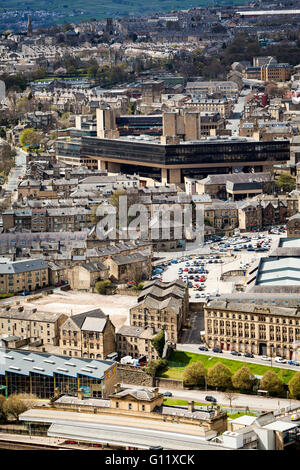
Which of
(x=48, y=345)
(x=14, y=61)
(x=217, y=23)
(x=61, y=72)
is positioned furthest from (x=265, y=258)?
(x=217, y=23)

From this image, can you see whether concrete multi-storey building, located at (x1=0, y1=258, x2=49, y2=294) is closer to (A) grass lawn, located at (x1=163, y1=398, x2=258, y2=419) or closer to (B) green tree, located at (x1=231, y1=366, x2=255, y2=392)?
(A) grass lawn, located at (x1=163, y1=398, x2=258, y2=419)

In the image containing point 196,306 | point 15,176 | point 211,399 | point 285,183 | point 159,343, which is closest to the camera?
point 211,399

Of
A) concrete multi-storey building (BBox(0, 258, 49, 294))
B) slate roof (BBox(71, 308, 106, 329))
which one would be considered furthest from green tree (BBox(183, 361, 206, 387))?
concrete multi-storey building (BBox(0, 258, 49, 294))

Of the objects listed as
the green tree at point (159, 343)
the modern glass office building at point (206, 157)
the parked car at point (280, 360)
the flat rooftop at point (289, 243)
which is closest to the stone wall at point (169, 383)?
the green tree at point (159, 343)

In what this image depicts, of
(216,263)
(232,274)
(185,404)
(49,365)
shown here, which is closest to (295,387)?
(185,404)

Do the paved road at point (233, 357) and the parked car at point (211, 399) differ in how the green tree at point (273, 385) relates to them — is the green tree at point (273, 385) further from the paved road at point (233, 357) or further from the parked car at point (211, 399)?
the paved road at point (233, 357)

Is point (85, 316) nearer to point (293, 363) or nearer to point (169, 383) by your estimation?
point (169, 383)
